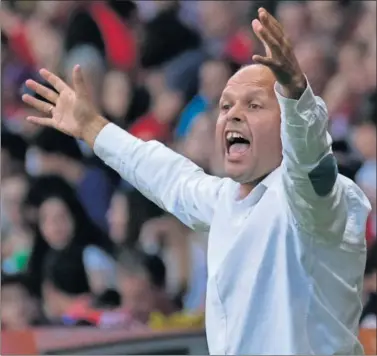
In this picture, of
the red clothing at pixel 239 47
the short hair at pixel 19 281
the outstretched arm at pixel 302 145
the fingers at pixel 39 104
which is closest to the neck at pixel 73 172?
the short hair at pixel 19 281

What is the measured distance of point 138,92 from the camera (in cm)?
304

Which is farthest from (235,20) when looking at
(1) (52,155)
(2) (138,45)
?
(1) (52,155)

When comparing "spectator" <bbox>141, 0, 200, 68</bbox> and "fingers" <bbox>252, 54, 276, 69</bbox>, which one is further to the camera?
"spectator" <bbox>141, 0, 200, 68</bbox>

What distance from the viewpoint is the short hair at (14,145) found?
3.05 m

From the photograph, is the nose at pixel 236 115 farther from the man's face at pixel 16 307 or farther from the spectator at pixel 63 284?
the man's face at pixel 16 307

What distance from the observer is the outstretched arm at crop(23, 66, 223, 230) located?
136 centimetres

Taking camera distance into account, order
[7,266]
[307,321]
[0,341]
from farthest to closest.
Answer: [7,266] < [0,341] < [307,321]

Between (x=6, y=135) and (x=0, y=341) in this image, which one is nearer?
(x=0, y=341)

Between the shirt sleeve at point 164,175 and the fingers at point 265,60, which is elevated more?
the fingers at point 265,60

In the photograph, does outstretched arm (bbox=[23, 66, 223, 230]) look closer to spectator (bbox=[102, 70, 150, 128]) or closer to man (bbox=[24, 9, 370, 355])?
man (bbox=[24, 9, 370, 355])

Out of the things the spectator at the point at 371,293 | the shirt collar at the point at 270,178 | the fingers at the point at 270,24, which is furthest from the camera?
the spectator at the point at 371,293

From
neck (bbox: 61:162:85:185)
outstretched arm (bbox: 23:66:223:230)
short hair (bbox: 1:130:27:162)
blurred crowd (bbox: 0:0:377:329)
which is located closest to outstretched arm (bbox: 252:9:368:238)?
outstretched arm (bbox: 23:66:223:230)

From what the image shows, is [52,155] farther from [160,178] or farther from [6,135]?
[160,178]

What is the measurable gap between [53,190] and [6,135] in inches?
10.3
